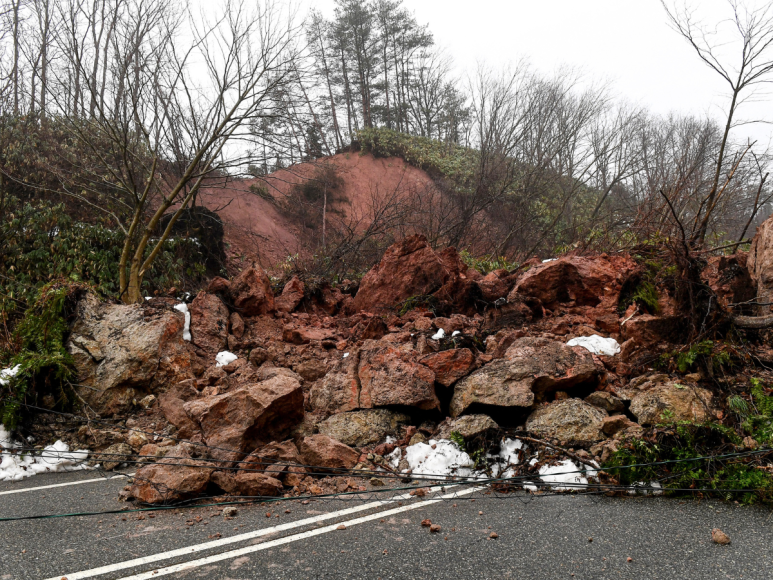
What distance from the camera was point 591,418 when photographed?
4625mm

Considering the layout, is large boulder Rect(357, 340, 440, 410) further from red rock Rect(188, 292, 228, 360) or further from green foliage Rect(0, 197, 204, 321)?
green foliage Rect(0, 197, 204, 321)

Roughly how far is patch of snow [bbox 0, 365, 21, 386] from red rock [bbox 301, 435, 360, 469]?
398cm

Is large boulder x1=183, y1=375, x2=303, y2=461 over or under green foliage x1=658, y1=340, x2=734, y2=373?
under

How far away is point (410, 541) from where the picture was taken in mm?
3279

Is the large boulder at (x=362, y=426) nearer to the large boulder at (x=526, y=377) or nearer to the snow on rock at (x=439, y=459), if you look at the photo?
the snow on rock at (x=439, y=459)

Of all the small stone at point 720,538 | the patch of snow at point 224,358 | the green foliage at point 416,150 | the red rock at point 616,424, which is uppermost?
the green foliage at point 416,150

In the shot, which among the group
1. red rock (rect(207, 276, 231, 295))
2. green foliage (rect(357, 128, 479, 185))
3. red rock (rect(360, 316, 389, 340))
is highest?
green foliage (rect(357, 128, 479, 185))

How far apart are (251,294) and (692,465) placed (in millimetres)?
6481

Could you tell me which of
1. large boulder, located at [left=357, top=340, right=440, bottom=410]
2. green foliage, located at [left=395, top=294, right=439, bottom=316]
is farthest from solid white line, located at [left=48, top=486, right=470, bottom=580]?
green foliage, located at [left=395, top=294, right=439, bottom=316]

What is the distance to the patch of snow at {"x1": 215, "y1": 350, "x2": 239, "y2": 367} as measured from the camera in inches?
277

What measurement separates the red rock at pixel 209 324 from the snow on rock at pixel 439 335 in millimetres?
3328

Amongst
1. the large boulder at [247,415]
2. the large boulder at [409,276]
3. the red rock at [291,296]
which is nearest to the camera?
the large boulder at [247,415]

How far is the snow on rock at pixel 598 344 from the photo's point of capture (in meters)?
5.74

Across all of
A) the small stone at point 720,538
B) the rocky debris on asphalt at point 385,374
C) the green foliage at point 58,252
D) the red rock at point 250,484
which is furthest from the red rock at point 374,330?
the green foliage at point 58,252
